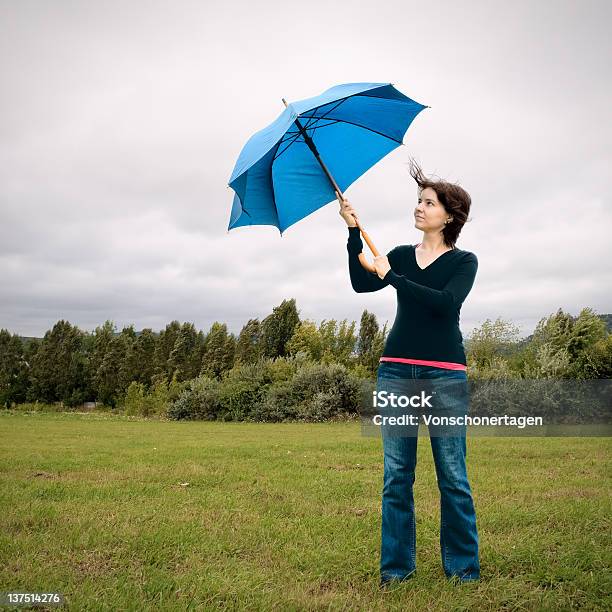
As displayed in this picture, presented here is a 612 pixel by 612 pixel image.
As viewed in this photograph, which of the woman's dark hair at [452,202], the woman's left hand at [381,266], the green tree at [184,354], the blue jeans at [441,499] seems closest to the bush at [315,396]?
the blue jeans at [441,499]

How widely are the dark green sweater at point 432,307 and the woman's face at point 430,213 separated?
207 mm

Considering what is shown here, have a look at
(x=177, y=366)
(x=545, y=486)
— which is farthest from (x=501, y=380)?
(x=177, y=366)

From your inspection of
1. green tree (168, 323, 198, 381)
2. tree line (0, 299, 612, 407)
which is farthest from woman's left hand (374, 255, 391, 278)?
green tree (168, 323, 198, 381)

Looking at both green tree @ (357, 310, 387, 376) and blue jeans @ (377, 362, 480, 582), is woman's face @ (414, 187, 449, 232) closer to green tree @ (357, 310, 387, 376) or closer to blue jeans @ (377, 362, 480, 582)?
blue jeans @ (377, 362, 480, 582)

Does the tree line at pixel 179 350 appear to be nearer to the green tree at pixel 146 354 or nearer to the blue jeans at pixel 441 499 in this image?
the green tree at pixel 146 354

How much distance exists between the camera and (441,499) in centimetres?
376

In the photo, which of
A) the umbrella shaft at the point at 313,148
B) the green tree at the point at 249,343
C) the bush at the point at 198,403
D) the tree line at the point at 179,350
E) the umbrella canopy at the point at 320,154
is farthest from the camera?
the green tree at the point at 249,343

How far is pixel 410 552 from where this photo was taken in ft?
12.9

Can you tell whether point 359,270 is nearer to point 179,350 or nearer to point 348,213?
point 348,213

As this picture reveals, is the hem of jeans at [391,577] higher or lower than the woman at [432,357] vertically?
lower

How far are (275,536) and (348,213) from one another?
2.70 m

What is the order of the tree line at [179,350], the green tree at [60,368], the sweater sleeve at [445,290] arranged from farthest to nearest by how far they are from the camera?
1. the green tree at [60,368]
2. the tree line at [179,350]
3. the sweater sleeve at [445,290]

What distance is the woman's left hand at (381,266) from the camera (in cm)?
374

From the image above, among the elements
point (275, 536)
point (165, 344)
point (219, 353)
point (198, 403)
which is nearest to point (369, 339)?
point (219, 353)
